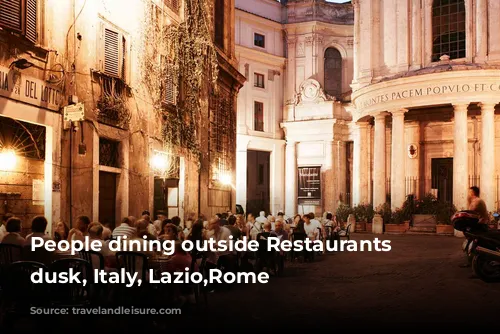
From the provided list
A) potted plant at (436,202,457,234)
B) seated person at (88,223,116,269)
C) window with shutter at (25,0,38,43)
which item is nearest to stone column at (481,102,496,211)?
potted plant at (436,202,457,234)

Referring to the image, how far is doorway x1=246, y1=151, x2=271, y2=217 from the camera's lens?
145 feet

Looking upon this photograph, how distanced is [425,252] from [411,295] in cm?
961

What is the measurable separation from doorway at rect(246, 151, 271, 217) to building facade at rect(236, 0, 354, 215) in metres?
0.07

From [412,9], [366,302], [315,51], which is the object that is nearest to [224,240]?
[366,302]

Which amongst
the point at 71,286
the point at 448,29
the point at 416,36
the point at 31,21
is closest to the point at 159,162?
the point at 31,21

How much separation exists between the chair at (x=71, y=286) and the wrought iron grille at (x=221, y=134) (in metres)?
15.0

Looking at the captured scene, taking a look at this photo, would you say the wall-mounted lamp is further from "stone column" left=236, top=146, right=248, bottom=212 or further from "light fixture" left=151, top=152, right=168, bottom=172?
"stone column" left=236, top=146, right=248, bottom=212

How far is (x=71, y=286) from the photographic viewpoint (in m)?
8.00

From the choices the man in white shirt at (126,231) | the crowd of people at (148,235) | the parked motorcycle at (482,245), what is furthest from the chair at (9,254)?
the parked motorcycle at (482,245)

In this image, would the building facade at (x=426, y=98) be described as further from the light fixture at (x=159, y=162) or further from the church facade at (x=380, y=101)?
the light fixture at (x=159, y=162)

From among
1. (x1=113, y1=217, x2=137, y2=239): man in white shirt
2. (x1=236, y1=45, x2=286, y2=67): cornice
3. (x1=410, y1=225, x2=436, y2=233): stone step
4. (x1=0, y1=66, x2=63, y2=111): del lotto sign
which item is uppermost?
(x1=236, y1=45, x2=286, y2=67): cornice

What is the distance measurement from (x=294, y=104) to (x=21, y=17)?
33708 mm

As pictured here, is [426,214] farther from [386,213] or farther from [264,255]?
[264,255]

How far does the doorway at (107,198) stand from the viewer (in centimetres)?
1563
